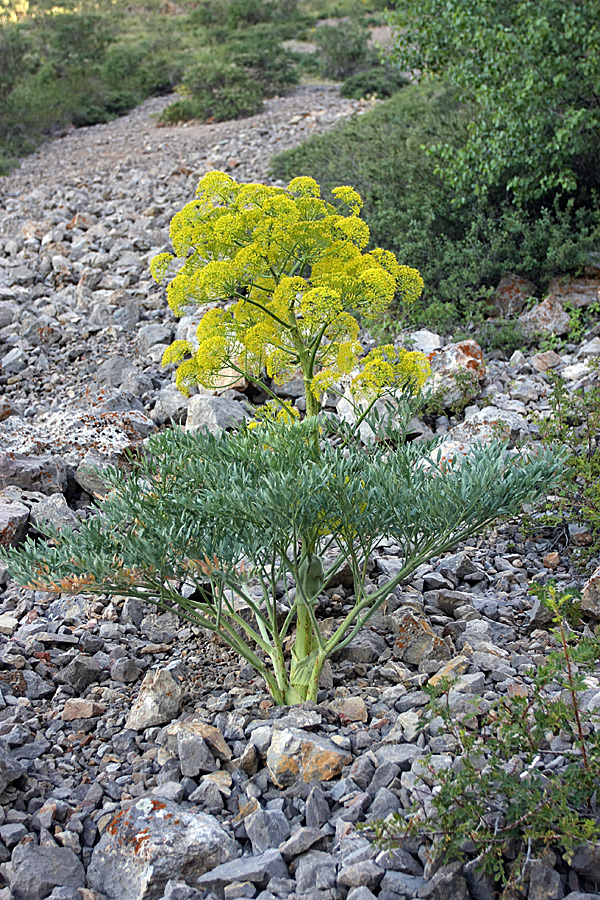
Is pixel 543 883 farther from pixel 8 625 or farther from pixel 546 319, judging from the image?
pixel 546 319

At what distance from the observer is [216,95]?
17.1 meters

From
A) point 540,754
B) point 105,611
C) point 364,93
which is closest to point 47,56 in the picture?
point 364,93

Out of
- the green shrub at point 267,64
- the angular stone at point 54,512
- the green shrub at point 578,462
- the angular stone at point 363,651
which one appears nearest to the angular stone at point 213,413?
the angular stone at point 54,512

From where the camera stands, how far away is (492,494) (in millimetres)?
2818

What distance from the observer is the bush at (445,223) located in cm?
735

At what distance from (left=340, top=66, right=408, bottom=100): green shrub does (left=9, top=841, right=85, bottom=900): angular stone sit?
56.1ft

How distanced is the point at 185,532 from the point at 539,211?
6.75 m

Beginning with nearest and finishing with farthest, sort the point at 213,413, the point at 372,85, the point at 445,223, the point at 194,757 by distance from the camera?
the point at 194,757
the point at 213,413
the point at 445,223
the point at 372,85

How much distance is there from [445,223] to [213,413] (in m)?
4.21

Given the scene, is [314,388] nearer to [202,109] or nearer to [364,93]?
[202,109]

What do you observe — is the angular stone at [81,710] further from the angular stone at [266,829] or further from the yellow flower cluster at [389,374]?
the yellow flower cluster at [389,374]

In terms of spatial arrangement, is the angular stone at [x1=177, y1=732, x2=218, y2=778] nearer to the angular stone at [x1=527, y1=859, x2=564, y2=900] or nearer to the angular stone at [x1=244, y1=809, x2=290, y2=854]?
the angular stone at [x1=244, y1=809, x2=290, y2=854]

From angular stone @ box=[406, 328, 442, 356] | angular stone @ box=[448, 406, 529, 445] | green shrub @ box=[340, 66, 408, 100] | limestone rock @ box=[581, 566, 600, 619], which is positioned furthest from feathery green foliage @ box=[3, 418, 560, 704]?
green shrub @ box=[340, 66, 408, 100]

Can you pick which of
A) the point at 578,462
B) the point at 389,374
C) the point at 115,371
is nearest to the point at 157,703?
the point at 389,374
